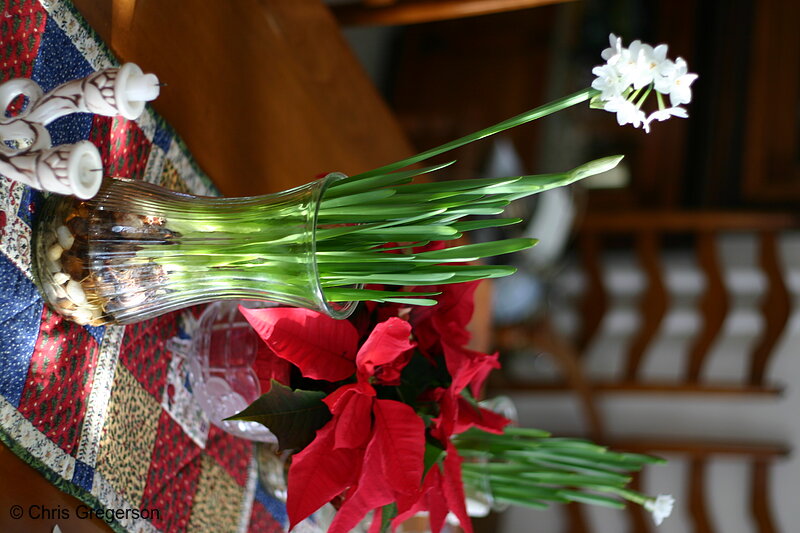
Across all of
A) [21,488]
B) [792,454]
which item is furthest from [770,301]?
[21,488]

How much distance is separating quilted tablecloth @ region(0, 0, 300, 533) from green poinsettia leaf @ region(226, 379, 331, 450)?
0.36 feet

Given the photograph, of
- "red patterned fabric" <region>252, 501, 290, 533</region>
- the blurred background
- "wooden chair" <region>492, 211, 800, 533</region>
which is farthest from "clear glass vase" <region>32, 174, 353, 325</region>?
"wooden chair" <region>492, 211, 800, 533</region>

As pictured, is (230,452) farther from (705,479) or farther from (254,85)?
(705,479)

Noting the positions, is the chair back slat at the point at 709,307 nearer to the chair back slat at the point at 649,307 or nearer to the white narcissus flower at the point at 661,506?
the chair back slat at the point at 649,307

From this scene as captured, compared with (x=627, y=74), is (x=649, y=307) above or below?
above

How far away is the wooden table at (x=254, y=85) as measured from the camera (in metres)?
0.65

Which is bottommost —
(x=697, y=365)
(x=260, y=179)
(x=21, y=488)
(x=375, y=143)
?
(x=21, y=488)

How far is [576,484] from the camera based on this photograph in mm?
683

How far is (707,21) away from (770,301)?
3.56ft

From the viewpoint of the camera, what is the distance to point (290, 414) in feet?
1.77

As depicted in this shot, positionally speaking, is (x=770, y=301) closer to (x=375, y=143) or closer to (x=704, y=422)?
(x=704, y=422)

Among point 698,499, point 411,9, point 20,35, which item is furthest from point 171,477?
point 698,499

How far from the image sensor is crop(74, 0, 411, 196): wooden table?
648mm

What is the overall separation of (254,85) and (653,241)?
178 cm
